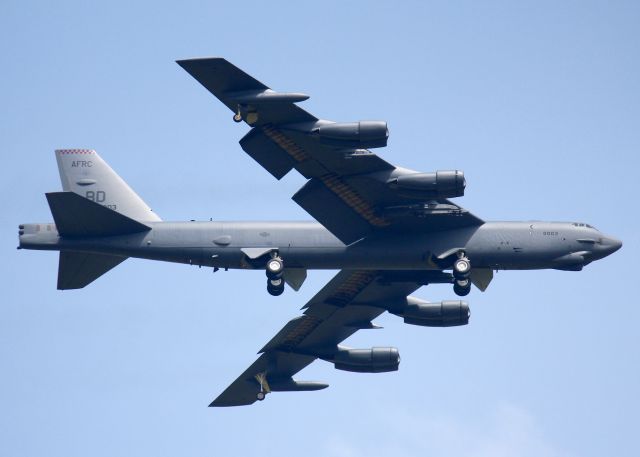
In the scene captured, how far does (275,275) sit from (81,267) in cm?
855

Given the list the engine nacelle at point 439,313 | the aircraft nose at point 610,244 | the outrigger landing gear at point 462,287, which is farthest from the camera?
the engine nacelle at point 439,313

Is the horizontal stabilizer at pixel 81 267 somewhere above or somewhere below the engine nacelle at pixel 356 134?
below

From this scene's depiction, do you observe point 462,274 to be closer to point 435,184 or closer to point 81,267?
point 435,184

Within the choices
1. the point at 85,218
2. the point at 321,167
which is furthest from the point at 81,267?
the point at 321,167

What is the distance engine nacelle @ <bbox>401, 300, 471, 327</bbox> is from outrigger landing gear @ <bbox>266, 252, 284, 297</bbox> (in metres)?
8.33

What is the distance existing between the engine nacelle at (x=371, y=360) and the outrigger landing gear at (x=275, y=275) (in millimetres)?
9921

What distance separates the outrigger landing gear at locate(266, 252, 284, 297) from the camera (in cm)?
6134

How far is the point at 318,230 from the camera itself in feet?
204

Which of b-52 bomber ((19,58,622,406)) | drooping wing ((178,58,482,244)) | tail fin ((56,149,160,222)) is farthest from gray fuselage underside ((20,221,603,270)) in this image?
tail fin ((56,149,160,222))

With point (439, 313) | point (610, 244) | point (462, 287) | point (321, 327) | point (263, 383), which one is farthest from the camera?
point (263, 383)

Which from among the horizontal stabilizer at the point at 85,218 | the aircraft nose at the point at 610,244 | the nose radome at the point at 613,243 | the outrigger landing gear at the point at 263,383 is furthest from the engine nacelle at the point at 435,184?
the outrigger landing gear at the point at 263,383

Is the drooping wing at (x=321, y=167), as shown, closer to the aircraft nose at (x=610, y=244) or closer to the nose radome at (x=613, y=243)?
the aircraft nose at (x=610, y=244)

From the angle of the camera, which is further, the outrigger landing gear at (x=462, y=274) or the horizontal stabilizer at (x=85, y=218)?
the outrigger landing gear at (x=462, y=274)

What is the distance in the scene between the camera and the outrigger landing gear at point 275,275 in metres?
61.3
